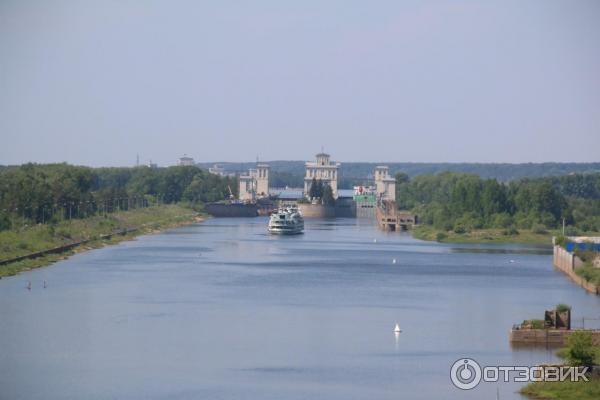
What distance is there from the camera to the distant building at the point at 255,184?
125312mm

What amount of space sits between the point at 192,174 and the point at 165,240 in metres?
48.3

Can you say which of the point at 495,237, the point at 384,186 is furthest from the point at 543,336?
the point at 384,186

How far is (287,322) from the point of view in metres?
28.5

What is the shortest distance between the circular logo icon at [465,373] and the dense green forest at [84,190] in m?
30.1

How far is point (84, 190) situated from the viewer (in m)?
72.6

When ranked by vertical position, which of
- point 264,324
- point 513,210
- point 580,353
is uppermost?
point 513,210

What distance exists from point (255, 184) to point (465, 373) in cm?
10616

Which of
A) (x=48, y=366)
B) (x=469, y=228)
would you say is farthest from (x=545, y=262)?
(x=48, y=366)

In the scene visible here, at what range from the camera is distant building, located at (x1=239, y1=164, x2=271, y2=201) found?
411 feet

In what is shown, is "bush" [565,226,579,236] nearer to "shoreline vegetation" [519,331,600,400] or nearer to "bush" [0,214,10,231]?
"bush" [0,214,10,231]

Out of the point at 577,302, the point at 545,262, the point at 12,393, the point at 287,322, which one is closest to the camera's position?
the point at 12,393

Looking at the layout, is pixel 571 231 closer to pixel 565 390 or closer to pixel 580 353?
pixel 580 353

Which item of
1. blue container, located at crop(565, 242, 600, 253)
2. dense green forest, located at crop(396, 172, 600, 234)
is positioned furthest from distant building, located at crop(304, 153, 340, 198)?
blue container, located at crop(565, 242, 600, 253)

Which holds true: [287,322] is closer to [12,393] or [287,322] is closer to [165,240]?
[12,393]
